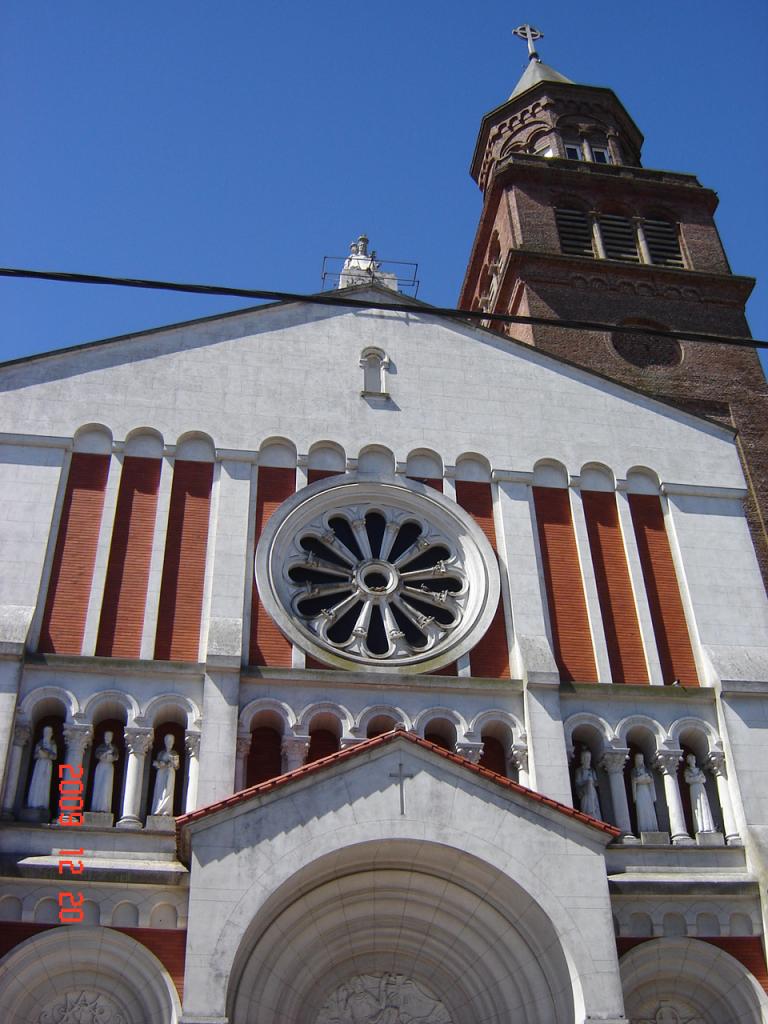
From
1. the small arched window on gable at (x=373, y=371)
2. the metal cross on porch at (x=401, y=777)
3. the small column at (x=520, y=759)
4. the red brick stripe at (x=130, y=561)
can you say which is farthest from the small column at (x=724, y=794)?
the red brick stripe at (x=130, y=561)

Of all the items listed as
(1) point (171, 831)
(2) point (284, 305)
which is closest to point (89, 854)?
(1) point (171, 831)

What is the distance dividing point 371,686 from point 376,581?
2489 millimetres

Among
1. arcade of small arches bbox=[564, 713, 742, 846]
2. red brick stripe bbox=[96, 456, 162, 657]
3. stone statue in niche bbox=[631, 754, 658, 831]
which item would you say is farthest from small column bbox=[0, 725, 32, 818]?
stone statue in niche bbox=[631, 754, 658, 831]

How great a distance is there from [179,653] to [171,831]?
2.94 metres

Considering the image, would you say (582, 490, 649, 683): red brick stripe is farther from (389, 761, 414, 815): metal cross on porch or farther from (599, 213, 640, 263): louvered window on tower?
(599, 213, 640, 263): louvered window on tower

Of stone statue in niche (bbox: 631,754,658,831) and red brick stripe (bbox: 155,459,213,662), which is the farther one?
red brick stripe (bbox: 155,459,213,662)

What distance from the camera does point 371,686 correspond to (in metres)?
17.5

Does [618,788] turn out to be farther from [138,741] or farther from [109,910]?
[109,910]

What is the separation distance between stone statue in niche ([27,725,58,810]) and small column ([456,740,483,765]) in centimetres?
584

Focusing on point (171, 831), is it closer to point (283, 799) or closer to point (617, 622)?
point (283, 799)

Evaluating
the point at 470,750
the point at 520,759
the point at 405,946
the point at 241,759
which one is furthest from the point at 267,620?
the point at 405,946

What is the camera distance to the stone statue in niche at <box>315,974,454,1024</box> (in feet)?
49.8

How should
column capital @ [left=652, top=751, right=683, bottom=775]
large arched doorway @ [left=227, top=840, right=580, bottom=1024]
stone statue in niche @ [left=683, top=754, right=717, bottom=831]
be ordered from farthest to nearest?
column capital @ [left=652, top=751, right=683, bottom=775], stone statue in niche @ [left=683, top=754, right=717, bottom=831], large arched doorway @ [left=227, top=840, right=580, bottom=1024]

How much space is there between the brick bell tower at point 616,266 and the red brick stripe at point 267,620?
1103 centimetres
